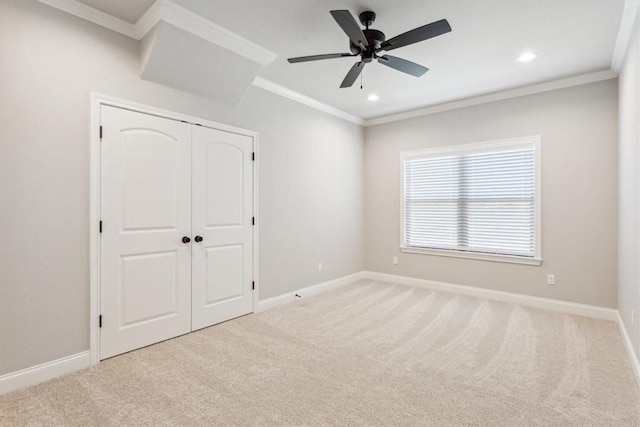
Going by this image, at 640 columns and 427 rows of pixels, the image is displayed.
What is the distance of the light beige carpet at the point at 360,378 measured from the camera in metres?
1.93

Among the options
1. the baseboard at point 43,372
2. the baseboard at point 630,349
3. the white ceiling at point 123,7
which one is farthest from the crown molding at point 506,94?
the baseboard at point 43,372

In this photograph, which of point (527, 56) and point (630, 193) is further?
point (527, 56)

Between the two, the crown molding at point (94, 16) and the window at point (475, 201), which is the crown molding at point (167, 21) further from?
the window at point (475, 201)

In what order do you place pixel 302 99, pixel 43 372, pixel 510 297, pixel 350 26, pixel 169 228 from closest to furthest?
1. pixel 350 26
2. pixel 43 372
3. pixel 169 228
4. pixel 510 297
5. pixel 302 99

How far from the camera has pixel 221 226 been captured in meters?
3.50

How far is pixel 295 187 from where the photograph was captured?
436 cm

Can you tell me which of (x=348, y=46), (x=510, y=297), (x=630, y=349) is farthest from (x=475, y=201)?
(x=348, y=46)

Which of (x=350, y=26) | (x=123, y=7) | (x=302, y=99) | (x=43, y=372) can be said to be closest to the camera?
(x=350, y=26)

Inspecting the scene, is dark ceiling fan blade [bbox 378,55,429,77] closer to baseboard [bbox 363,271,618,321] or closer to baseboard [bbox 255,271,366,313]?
baseboard [bbox 255,271,366,313]

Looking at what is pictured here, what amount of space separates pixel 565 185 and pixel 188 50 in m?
4.38

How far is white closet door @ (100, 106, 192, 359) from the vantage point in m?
2.65

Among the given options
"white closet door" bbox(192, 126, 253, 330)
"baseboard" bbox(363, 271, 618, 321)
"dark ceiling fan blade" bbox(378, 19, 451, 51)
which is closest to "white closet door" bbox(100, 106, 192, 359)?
"white closet door" bbox(192, 126, 253, 330)

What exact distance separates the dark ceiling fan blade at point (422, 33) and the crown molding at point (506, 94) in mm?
2584

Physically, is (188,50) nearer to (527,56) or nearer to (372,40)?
(372,40)
